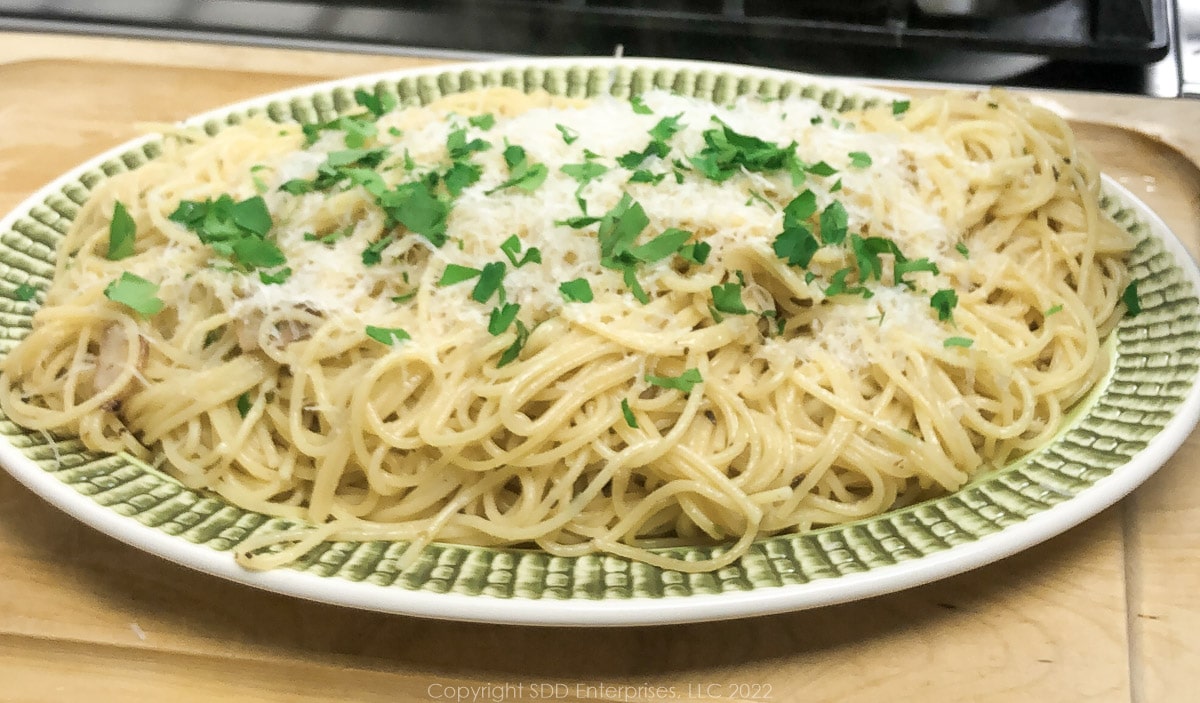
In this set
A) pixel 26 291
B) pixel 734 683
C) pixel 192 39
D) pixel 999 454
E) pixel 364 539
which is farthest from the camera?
pixel 192 39

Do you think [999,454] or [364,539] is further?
[999,454]

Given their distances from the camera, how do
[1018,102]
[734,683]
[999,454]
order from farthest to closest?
[1018,102], [999,454], [734,683]

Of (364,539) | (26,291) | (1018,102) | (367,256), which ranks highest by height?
(1018,102)

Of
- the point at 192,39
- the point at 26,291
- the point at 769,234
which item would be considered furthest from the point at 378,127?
the point at 192,39

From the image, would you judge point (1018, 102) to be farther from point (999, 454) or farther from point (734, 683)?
point (734, 683)

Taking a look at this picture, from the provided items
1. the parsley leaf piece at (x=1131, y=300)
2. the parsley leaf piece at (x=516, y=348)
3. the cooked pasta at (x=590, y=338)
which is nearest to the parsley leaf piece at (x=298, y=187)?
the cooked pasta at (x=590, y=338)

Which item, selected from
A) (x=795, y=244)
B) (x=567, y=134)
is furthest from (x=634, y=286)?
(x=567, y=134)

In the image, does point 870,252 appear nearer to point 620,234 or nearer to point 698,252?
point 698,252

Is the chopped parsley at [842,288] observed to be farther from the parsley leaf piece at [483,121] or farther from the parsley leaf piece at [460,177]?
the parsley leaf piece at [483,121]
